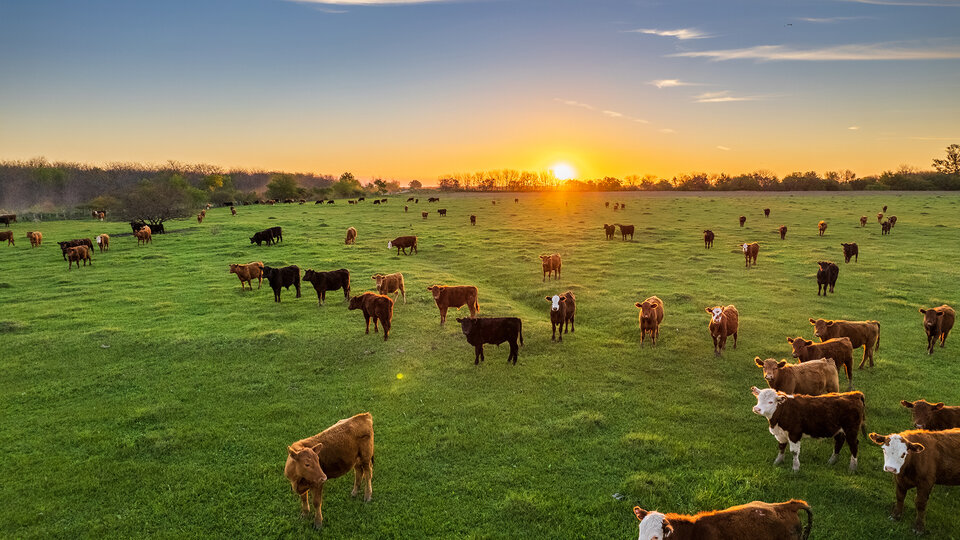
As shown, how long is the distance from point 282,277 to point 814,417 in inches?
711

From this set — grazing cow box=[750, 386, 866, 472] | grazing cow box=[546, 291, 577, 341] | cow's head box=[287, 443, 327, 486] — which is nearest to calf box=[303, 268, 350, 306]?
grazing cow box=[546, 291, 577, 341]

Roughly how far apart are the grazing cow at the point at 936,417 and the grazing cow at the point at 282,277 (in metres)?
18.9

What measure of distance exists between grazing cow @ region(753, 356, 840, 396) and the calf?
1445 centimetres

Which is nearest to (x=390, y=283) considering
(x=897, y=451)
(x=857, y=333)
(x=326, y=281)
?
(x=326, y=281)

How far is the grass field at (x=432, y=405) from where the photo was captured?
647cm

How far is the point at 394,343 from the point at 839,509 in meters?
10.4

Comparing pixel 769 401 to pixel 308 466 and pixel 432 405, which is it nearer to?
pixel 432 405

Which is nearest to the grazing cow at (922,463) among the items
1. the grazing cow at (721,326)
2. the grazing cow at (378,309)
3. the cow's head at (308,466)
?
the grazing cow at (721,326)

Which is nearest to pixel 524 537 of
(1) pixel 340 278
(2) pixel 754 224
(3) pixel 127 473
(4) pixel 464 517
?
(4) pixel 464 517

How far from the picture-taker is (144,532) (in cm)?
620

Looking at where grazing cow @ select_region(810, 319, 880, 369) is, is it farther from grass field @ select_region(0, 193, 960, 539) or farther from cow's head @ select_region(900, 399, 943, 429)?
cow's head @ select_region(900, 399, 943, 429)

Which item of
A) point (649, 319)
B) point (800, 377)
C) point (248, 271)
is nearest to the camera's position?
point (800, 377)

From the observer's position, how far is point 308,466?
5.81 m

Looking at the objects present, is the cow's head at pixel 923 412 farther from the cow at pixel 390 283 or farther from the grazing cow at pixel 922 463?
the cow at pixel 390 283
